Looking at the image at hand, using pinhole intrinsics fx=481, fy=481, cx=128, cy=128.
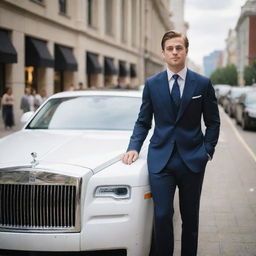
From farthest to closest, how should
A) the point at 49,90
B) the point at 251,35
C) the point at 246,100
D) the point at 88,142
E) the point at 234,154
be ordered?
the point at 251,35
the point at 49,90
the point at 246,100
the point at 234,154
the point at 88,142

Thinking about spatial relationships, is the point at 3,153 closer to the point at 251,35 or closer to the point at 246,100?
the point at 246,100

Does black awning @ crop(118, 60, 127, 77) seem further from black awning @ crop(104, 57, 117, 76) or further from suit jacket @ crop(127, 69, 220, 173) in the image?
suit jacket @ crop(127, 69, 220, 173)

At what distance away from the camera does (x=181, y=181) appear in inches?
147

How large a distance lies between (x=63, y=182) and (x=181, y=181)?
0.93 m

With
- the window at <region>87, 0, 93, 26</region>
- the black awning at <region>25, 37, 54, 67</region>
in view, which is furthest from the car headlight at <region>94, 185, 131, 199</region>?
the window at <region>87, 0, 93, 26</region>

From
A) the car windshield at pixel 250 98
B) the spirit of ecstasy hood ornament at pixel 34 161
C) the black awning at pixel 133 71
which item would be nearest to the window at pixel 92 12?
the black awning at pixel 133 71

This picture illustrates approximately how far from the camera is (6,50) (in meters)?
20.7

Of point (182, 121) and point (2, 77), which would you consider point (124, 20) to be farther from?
point (182, 121)

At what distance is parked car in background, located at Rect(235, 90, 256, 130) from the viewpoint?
61.1ft

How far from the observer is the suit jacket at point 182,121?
3678mm

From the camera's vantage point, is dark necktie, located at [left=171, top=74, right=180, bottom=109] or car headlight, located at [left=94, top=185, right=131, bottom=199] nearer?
dark necktie, located at [left=171, top=74, right=180, bottom=109]

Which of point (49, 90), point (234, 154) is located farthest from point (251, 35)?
point (234, 154)

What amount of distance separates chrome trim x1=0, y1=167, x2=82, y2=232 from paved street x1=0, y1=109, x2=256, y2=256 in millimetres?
1447

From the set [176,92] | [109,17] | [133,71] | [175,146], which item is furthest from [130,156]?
[133,71]
